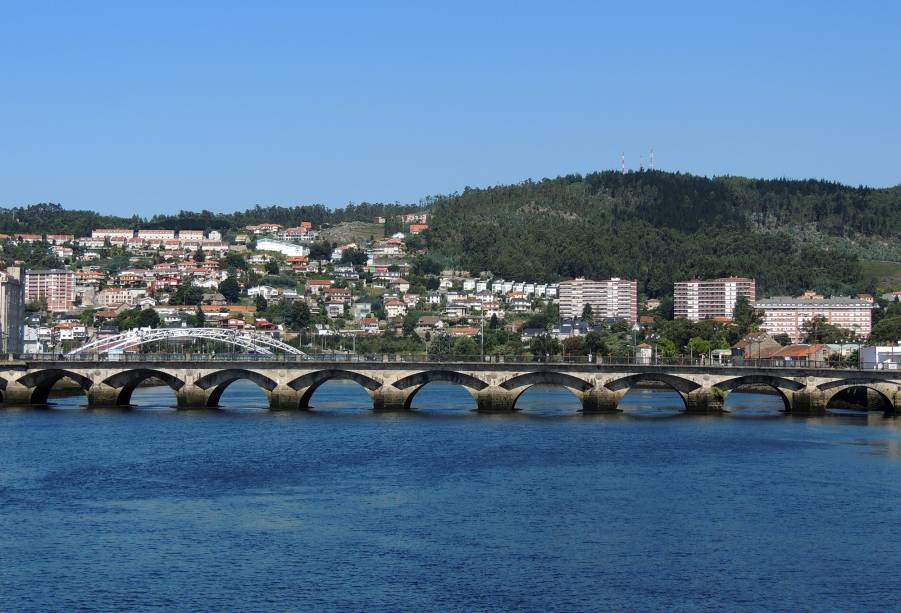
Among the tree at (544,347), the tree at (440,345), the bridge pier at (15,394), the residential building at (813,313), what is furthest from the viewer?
the residential building at (813,313)

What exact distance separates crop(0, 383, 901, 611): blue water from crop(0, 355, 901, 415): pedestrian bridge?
478 centimetres

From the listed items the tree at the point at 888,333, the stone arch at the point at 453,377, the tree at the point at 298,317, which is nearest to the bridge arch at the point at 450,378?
the stone arch at the point at 453,377

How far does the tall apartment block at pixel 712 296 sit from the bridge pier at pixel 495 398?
114165mm

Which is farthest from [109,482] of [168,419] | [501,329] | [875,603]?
[501,329]

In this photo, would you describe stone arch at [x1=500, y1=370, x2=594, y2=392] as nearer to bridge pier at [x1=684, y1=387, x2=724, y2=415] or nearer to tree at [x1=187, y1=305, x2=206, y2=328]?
bridge pier at [x1=684, y1=387, x2=724, y2=415]

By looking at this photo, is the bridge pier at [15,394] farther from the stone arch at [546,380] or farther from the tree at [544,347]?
the tree at [544,347]

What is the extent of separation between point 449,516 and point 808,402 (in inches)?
1483

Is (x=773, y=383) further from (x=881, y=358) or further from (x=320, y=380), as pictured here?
(x=320, y=380)

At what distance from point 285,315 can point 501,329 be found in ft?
93.7

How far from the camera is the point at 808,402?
78688 mm

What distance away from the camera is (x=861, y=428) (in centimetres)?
7269

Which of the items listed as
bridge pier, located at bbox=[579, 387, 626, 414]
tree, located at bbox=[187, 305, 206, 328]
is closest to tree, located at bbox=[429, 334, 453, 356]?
tree, located at bbox=[187, 305, 206, 328]

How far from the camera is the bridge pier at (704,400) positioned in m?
80.6

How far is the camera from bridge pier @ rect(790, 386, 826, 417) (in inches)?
3088
